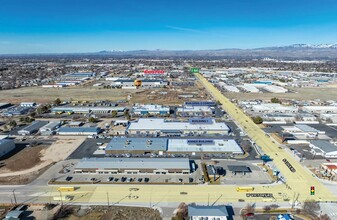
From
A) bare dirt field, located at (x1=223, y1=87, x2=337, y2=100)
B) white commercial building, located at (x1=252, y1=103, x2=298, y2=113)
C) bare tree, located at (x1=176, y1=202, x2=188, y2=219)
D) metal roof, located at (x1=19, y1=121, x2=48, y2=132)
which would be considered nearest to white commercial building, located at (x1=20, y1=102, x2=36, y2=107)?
metal roof, located at (x1=19, y1=121, x2=48, y2=132)

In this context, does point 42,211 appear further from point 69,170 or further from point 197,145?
point 197,145

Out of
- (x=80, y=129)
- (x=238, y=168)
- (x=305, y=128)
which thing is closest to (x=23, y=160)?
(x=80, y=129)

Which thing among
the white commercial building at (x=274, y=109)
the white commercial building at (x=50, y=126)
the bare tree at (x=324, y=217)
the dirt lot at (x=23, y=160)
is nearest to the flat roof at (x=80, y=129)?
the white commercial building at (x=50, y=126)

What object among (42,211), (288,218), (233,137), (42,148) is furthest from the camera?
(233,137)

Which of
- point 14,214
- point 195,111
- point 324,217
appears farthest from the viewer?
point 195,111

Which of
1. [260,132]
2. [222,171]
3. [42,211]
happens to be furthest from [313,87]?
[42,211]

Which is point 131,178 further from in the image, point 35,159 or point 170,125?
point 170,125
